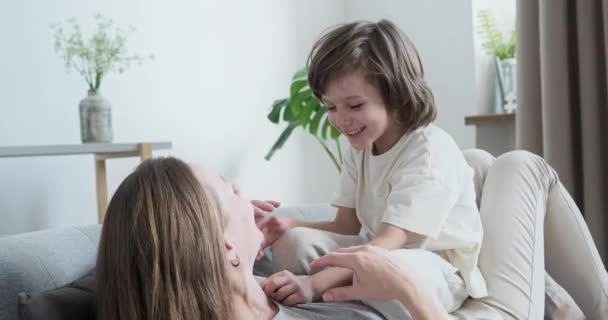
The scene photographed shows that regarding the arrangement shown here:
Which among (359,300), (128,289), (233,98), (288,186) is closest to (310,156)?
(288,186)

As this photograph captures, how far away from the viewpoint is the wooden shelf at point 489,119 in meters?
3.08

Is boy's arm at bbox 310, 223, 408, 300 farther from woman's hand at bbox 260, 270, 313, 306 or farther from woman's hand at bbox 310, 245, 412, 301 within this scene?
woman's hand at bbox 310, 245, 412, 301

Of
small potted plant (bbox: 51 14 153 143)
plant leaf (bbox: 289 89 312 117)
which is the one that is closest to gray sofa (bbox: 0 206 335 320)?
small potted plant (bbox: 51 14 153 143)

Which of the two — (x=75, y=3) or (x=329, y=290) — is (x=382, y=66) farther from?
(x=75, y=3)

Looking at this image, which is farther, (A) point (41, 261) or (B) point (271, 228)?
(B) point (271, 228)

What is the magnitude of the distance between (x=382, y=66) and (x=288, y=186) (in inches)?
88.8

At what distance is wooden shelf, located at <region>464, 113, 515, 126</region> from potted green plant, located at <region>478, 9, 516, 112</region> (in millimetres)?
134

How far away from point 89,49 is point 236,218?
1521 mm

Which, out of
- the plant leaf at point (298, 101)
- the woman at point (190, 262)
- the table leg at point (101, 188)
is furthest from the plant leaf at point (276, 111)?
the woman at point (190, 262)

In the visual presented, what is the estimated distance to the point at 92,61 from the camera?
2.42m

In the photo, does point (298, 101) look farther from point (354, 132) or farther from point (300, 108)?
point (354, 132)

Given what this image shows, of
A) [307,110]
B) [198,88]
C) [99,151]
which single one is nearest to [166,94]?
[198,88]

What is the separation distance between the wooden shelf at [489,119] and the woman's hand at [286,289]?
6.97 ft

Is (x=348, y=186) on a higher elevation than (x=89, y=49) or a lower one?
lower
